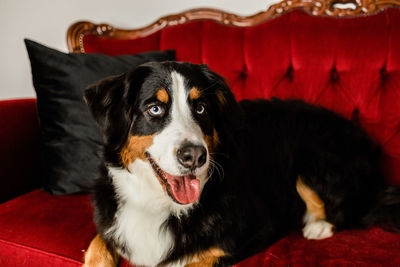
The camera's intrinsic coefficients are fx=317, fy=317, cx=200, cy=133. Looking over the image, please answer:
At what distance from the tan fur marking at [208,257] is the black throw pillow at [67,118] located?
0.73m

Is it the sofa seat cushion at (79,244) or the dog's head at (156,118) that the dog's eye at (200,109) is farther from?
the sofa seat cushion at (79,244)

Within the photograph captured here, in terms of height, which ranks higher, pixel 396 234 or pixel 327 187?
pixel 327 187

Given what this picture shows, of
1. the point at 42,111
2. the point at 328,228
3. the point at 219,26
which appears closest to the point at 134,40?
the point at 219,26

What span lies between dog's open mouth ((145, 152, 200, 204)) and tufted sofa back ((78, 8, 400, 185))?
0.99 m

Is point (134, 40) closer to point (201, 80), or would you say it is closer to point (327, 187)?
point (201, 80)

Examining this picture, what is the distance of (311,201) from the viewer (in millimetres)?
1624

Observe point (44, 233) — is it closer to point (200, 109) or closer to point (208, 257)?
point (208, 257)

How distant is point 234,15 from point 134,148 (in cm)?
129

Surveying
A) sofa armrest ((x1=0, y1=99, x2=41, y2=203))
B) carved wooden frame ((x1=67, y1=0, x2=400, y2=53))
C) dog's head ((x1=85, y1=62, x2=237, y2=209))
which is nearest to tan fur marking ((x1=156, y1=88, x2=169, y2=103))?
dog's head ((x1=85, y1=62, x2=237, y2=209))

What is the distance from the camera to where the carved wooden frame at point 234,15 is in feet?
6.22

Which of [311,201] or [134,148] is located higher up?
[134,148]

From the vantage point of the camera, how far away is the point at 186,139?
1.10 meters

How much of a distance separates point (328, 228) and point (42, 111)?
1.57 m

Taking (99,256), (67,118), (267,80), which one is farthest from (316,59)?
(99,256)
